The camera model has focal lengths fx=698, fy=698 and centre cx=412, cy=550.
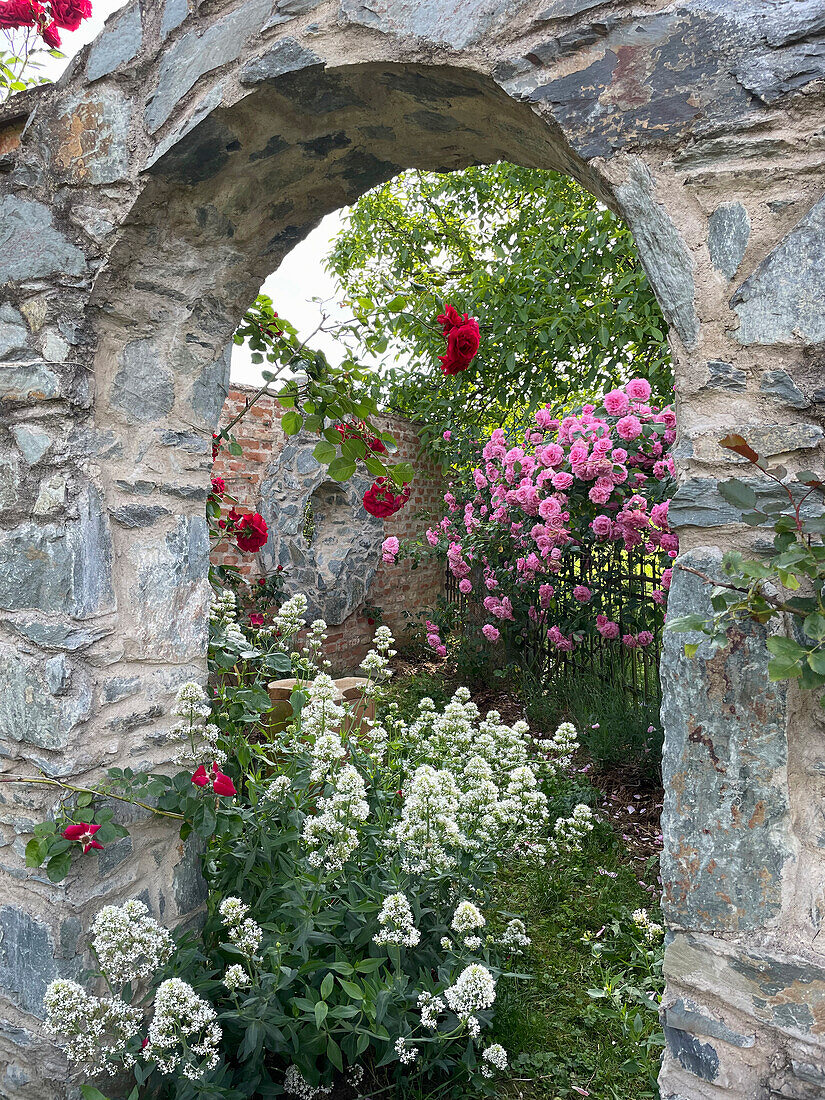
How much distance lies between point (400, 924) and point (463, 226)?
22.3 ft

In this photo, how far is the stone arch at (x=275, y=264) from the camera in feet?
3.14

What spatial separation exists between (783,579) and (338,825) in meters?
1.21

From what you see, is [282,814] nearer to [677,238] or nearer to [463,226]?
[677,238]

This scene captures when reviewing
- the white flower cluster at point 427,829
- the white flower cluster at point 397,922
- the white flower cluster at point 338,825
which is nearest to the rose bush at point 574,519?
the white flower cluster at point 427,829

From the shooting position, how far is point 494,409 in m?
6.64

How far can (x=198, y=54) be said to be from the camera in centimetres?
144

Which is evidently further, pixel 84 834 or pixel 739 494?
pixel 84 834

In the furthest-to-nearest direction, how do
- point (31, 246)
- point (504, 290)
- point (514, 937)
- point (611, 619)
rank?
point (504, 290) < point (611, 619) < point (514, 937) < point (31, 246)

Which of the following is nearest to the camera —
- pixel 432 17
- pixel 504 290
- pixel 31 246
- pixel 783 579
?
pixel 783 579

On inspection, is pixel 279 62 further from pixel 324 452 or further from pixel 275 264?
pixel 324 452

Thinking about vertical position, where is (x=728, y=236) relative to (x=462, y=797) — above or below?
above

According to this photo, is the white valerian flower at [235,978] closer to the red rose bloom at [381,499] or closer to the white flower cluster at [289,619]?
the white flower cluster at [289,619]

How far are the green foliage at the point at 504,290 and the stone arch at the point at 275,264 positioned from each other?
2.91 metres

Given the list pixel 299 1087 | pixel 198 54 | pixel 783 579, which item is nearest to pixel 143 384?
pixel 198 54
